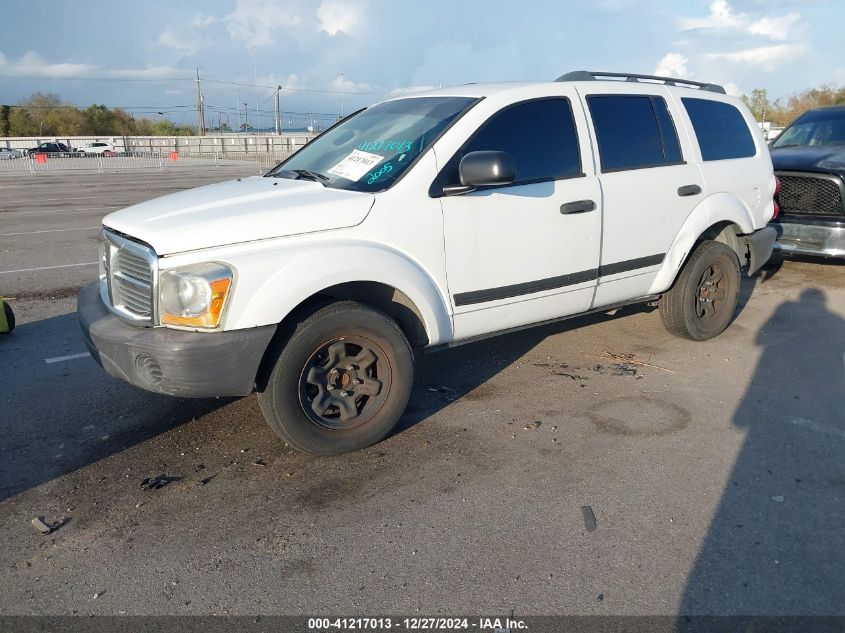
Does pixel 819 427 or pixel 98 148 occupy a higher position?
pixel 98 148

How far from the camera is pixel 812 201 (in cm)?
754

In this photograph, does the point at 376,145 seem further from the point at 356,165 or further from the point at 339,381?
the point at 339,381

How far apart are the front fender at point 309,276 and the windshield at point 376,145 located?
1.51 ft

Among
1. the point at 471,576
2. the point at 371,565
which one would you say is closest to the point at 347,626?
the point at 371,565

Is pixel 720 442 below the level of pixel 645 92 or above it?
below

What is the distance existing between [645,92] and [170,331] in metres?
3.78

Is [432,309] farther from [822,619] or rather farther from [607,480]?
[822,619]

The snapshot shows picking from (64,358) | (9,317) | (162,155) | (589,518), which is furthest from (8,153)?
(589,518)

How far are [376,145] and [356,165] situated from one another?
0.74 feet

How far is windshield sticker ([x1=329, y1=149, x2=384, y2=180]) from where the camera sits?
4.00 metres

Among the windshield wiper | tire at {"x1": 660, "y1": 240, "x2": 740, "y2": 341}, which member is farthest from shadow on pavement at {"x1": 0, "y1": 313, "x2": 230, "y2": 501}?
tire at {"x1": 660, "y1": 240, "x2": 740, "y2": 341}

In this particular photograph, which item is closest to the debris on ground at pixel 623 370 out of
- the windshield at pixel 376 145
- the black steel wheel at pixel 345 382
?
the black steel wheel at pixel 345 382

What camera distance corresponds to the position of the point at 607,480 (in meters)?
3.47

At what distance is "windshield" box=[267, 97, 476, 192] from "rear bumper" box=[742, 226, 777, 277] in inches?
118
